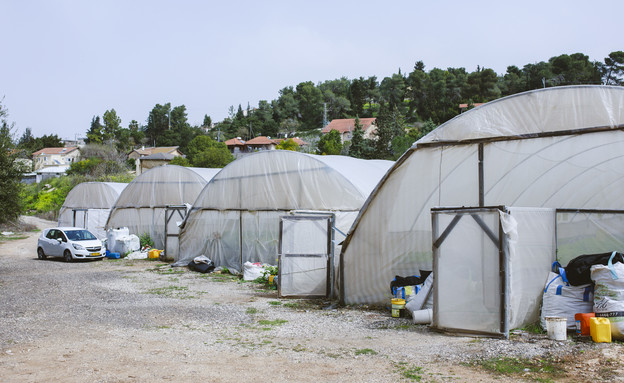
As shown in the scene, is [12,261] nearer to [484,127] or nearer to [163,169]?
[163,169]

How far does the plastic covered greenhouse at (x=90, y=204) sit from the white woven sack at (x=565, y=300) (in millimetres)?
27295

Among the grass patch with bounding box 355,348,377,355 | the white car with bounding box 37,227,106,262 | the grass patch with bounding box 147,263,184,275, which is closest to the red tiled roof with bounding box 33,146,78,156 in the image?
the white car with bounding box 37,227,106,262

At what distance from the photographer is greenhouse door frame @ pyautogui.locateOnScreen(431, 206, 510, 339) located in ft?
26.7

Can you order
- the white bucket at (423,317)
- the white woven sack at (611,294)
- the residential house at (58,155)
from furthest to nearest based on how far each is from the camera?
the residential house at (58,155)
the white bucket at (423,317)
the white woven sack at (611,294)

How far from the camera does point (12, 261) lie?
22969 mm

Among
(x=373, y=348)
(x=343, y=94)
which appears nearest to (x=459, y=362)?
(x=373, y=348)

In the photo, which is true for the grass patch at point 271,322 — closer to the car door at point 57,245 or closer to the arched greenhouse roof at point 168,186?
the arched greenhouse roof at point 168,186

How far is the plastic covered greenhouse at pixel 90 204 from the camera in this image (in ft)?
105

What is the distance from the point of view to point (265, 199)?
60.3 ft

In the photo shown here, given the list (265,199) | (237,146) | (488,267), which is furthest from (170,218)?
(237,146)

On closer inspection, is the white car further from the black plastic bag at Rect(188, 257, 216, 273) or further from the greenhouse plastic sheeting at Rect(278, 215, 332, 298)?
the greenhouse plastic sheeting at Rect(278, 215, 332, 298)

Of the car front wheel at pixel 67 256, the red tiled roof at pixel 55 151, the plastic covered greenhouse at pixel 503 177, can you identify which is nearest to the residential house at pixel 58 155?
the red tiled roof at pixel 55 151

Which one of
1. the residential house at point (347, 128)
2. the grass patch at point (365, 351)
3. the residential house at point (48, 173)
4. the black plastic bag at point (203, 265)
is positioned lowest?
the black plastic bag at point (203, 265)

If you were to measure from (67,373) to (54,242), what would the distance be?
18.8 meters
